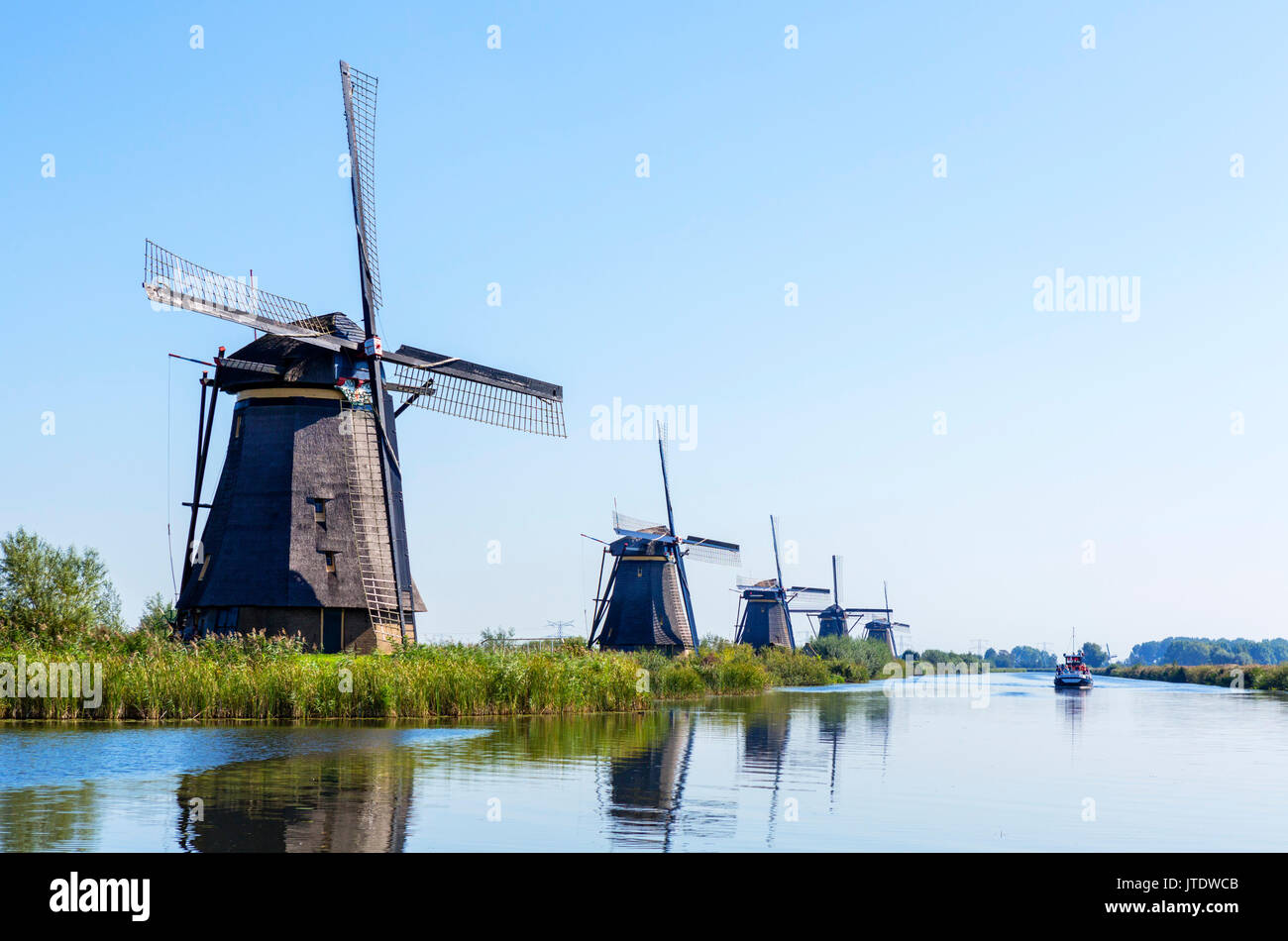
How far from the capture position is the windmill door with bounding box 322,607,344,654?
31.9 m

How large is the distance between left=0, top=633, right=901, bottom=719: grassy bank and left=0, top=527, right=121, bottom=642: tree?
4689mm

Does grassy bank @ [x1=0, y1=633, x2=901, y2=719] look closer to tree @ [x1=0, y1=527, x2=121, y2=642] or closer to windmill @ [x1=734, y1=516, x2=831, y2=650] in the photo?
tree @ [x1=0, y1=527, x2=121, y2=642]

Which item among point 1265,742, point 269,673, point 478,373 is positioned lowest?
point 1265,742

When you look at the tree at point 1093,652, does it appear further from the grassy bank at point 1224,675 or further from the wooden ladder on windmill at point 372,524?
the wooden ladder on windmill at point 372,524

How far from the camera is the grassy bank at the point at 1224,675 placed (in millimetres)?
68062

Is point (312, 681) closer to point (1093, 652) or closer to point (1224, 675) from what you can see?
point (1224, 675)

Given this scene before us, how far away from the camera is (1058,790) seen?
1636 centimetres

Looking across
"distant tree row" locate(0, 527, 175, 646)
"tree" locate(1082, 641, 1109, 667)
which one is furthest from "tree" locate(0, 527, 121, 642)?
"tree" locate(1082, 641, 1109, 667)

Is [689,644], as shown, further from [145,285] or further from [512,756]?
[512,756]

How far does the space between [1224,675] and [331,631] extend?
7240 centimetres
